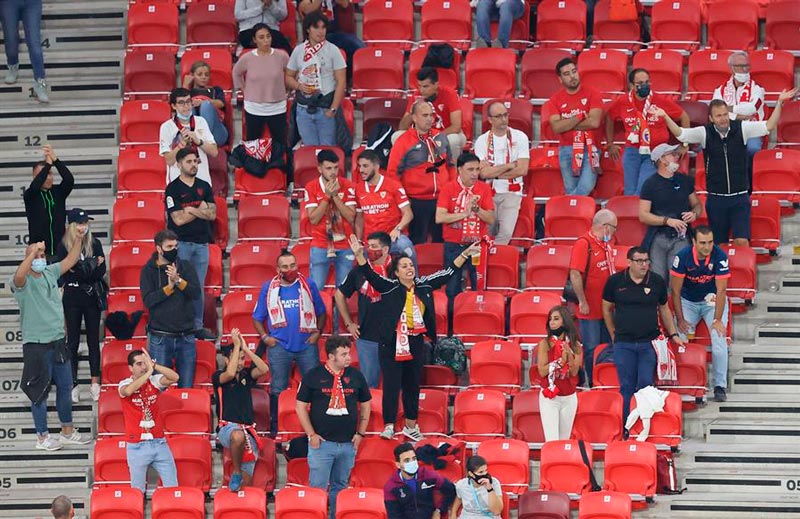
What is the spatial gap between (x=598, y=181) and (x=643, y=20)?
8.19ft

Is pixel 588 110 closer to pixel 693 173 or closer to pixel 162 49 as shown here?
pixel 693 173

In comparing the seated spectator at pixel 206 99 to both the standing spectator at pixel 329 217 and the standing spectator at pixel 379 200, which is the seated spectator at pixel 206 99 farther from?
the standing spectator at pixel 379 200

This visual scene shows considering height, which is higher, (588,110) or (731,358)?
(588,110)

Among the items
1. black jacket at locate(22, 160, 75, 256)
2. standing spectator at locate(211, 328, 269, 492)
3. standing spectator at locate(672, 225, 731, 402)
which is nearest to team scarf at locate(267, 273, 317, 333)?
standing spectator at locate(211, 328, 269, 492)

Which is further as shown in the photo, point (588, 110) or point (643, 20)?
point (643, 20)

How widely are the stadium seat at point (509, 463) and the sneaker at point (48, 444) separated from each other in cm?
396

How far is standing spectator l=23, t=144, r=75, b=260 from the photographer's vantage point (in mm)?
19375

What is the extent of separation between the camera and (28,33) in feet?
70.2

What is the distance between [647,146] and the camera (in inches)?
779

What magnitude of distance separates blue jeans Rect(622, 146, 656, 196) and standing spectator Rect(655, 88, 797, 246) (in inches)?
23.2

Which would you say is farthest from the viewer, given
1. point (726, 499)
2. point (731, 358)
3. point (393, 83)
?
point (393, 83)

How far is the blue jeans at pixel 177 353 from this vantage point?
18.5 metres

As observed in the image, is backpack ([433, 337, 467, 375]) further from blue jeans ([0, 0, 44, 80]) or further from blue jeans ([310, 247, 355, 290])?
blue jeans ([0, 0, 44, 80])

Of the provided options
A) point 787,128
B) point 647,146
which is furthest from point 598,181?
point 787,128
